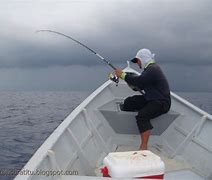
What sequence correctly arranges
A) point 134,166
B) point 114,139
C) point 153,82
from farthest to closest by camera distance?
point 114,139 < point 153,82 < point 134,166

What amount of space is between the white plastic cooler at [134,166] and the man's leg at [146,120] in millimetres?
2705

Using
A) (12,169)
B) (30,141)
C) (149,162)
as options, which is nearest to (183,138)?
(149,162)

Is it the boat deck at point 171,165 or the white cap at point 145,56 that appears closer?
the boat deck at point 171,165

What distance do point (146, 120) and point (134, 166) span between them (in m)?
3.05

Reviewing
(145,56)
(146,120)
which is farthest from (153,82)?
(146,120)

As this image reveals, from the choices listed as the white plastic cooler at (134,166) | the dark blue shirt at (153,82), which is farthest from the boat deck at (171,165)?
the white plastic cooler at (134,166)

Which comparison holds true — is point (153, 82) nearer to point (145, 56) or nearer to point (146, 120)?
point (145, 56)

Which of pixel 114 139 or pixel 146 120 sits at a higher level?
pixel 146 120

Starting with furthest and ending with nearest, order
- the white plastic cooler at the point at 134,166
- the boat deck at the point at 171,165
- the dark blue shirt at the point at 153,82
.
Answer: the dark blue shirt at the point at 153,82 < the boat deck at the point at 171,165 < the white plastic cooler at the point at 134,166

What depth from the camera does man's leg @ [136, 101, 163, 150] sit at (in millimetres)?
6676

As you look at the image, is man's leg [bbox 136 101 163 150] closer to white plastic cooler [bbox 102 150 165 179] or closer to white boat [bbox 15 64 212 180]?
white boat [bbox 15 64 212 180]

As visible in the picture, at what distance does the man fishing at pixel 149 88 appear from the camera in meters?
6.61

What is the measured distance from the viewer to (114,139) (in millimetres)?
8273

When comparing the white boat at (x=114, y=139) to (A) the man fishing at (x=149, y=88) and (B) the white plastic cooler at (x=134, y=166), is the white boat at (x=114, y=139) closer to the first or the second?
(B) the white plastic cooler at (x=134, y=166)
